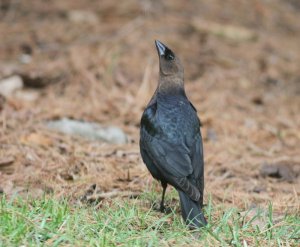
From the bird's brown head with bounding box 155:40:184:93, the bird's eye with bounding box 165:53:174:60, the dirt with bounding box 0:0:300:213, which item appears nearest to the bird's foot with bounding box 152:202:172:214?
the dirt with bounding box 0:0:300:213

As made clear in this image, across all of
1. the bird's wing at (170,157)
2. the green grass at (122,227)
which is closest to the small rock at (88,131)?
the bird's wing at (170,157)

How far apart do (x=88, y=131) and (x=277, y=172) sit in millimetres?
2061

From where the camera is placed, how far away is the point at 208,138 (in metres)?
7.60

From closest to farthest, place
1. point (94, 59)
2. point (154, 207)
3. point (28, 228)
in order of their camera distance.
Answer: point (28, 228)
point (154, 207)
point (94, 59)

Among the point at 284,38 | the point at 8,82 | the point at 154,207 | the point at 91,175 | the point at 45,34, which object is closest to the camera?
the point at 154,207

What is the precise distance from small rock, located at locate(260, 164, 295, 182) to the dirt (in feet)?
0.08

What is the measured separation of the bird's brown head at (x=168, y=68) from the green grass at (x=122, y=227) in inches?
62.6

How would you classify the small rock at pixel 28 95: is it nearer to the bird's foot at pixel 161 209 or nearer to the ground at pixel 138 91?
the ground at pixel 138 91

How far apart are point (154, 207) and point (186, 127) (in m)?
0.70

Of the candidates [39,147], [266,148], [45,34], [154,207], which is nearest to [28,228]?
[154,207]

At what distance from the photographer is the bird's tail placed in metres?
4.37

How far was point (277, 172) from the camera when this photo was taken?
6473 millimetres

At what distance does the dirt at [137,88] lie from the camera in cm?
587

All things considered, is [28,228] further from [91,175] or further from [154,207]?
[91,175]
